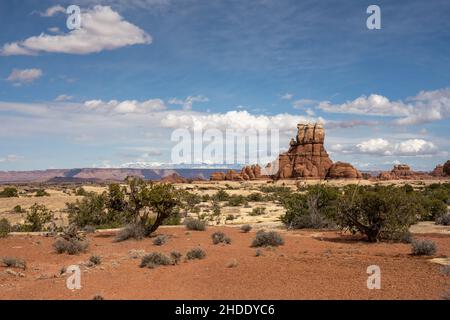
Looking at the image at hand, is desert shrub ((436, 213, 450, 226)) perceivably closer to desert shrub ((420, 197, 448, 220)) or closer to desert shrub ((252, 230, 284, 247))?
desert shrub ((420, 197, 448, 220))

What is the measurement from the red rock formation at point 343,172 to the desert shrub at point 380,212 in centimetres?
8248

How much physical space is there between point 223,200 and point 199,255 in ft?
124

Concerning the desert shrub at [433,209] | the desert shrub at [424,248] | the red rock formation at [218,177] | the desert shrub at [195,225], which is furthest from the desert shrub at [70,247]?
the red rock formation at [218,177]

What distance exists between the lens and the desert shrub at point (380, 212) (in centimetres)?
1808

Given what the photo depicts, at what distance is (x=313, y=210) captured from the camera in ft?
83.2

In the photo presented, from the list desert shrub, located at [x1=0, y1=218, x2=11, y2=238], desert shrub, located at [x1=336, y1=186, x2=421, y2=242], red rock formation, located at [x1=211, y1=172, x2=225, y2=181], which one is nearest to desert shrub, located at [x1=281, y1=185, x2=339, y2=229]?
desert shrub, located at [x1=336, y1=186, x2=421, y2=242]

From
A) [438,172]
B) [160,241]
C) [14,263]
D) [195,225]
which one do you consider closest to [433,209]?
[195,225]

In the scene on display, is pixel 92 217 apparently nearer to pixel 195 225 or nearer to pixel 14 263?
pixel 195 225

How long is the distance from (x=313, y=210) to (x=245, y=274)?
1462cm

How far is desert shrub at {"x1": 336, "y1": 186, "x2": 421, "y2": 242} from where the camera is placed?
712 inches

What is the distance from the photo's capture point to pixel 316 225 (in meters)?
24.8

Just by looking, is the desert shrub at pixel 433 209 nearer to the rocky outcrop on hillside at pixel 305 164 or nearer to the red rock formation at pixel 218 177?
the rocky outcrop on hillside at pixel 305 164
